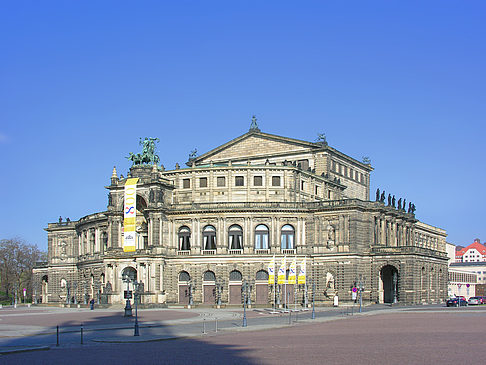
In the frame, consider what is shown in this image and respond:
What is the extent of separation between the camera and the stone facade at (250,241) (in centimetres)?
9738

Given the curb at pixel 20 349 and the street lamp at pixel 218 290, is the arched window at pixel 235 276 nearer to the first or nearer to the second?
the street lamp at pixel 218 290

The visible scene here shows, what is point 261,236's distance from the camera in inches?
3971

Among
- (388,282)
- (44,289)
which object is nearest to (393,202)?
(388,282)

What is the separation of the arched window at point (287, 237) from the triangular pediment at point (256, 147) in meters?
18.9

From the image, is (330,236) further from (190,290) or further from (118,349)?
(118,349)

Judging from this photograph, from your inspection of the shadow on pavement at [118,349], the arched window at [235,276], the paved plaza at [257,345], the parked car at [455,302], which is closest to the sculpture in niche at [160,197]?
the arched window at [235,276]

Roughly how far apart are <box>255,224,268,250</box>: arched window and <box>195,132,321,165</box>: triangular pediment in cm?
1991

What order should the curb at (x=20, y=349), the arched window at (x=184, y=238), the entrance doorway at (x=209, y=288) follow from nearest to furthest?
the curb at (x=20, y=349) → the entrance doorway at (x=209, y=288) → the arched window at (x=184, y=238)

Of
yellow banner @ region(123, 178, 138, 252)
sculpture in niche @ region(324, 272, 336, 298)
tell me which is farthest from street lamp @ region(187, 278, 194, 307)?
sculpture in niche @ region(324, 272, 336, 298)

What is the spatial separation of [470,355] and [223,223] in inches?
2818

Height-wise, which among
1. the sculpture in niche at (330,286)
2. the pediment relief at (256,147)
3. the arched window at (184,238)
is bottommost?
the sculpture in niche at (330,286)

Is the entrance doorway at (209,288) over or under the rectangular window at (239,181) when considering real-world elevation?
under

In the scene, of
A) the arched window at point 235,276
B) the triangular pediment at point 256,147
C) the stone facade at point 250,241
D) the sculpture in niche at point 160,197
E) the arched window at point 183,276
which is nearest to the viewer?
the stone facade at point 250,241

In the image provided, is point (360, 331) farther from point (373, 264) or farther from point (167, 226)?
point (167, 226)
